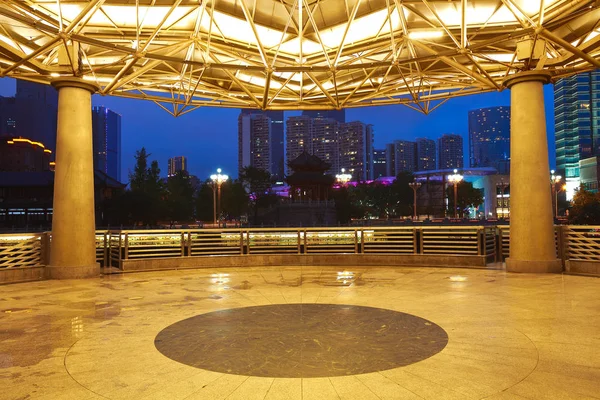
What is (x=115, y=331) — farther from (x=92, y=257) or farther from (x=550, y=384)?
(x=92, y=257)

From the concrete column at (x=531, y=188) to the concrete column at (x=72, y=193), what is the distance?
14.5 m

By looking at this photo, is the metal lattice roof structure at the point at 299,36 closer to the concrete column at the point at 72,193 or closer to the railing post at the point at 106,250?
the concrete column at the point at 72,193

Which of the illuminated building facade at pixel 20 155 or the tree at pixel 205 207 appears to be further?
the illuminated building facade at pixel 20 155

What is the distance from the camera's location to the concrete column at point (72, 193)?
1455 cm

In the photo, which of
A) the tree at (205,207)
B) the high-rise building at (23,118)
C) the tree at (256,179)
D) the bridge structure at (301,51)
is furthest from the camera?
the high-rise building at (23,118)

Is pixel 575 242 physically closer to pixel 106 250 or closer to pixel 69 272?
pixel 106 250

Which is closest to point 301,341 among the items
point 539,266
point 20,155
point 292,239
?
point 539,266

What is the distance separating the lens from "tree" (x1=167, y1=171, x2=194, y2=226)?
66.3 m

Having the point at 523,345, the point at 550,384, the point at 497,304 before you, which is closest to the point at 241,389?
the point at 550,384

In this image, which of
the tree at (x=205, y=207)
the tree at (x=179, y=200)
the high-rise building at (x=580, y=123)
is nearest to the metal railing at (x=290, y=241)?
the tree at (x=179, y=200)

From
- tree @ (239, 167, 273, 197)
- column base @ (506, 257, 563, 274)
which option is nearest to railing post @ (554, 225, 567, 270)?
column base @ (506, 257, 563, 274)

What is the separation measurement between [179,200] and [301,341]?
225ft

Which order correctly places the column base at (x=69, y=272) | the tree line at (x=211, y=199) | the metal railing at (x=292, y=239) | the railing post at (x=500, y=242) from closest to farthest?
the column base at (x=69, y=272), the metal railing at (x=292, y=239), the railing post at (x=500, y=242), the tree line at (x=211, y=199)

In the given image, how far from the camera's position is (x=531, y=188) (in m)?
14.9
